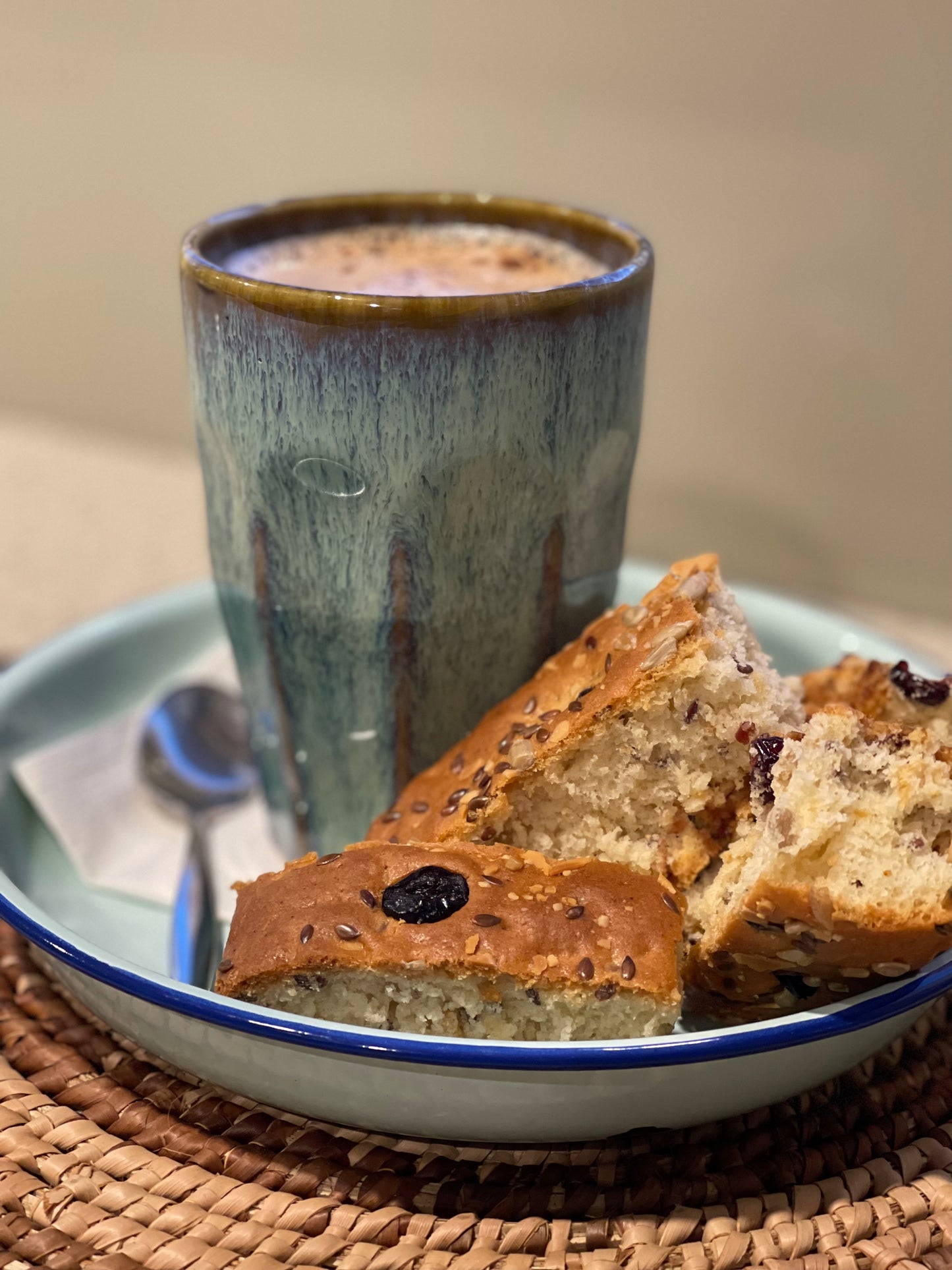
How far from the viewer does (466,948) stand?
2.32 ft

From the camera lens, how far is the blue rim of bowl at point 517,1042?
652mm

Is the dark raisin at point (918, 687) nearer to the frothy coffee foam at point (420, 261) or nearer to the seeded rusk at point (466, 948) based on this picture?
the seeded rusk at point (466, 948)

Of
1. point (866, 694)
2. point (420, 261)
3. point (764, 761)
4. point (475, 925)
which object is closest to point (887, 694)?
point (866, 694)

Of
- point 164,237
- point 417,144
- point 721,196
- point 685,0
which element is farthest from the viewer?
point 164,237

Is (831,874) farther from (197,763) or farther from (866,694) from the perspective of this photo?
(197,763)

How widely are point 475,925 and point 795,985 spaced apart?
0.68 ft

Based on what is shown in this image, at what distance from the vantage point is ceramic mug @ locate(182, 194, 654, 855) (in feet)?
2.73

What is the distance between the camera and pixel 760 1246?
2.31 feet

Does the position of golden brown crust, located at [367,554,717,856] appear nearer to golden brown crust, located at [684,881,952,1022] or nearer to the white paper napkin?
golden brown crust, located at [684,881,952,1022]

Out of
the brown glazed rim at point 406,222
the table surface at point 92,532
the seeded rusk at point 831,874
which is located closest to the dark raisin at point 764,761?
the seeded rusk at point 831,874

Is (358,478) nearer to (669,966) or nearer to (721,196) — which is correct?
(669,966)

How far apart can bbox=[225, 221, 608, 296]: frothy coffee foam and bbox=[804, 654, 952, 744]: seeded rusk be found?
0.39 meters

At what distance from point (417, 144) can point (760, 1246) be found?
1.76 m

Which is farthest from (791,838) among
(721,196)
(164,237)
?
(164,237)
